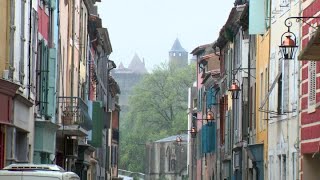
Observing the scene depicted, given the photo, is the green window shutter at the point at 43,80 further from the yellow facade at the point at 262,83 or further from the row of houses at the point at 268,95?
the yellow facade at the point at 262,83

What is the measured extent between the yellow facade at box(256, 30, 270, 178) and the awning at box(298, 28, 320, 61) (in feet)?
56.1

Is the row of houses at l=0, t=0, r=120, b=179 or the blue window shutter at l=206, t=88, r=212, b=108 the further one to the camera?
the blue window shutter at l=206, t=88, r=212, b=108

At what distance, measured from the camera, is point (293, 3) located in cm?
3712

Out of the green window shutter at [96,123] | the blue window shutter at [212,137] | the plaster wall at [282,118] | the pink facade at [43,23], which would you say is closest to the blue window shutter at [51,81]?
the pink facade at [43,23]

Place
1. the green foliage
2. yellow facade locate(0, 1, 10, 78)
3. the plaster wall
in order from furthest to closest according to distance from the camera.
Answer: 1. the green foliage
2. the plaster wall
3. yellow facade locate(0, 1, 10, 78)

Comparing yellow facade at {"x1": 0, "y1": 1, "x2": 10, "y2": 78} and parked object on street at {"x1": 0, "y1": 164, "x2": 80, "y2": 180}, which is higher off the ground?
yellow facade at {"x1": 0, "y1": 1, "x2": 10, "y2": 78}

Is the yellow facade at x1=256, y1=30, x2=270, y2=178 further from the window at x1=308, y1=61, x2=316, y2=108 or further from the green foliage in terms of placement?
the green foliage

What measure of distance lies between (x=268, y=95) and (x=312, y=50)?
58.3ft

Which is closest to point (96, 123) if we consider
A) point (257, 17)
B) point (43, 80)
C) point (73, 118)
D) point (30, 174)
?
point (73, 118)

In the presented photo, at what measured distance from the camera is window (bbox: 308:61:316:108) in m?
32.4

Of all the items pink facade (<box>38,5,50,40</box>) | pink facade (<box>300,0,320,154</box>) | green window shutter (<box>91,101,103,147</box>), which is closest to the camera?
pink facade (<box>300,0,320,154</box>)

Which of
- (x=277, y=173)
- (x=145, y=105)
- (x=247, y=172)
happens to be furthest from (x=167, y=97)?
(x=277, y=173)

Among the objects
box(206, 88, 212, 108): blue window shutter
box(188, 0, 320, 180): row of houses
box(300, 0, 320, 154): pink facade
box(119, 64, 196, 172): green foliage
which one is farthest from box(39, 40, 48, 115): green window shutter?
box(119, 64, 196, 172): green foliage

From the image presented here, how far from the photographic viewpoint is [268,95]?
140ft
